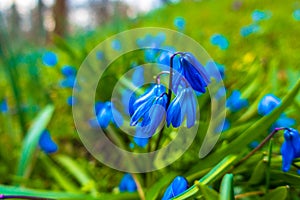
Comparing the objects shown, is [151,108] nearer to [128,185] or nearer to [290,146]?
[290,146]

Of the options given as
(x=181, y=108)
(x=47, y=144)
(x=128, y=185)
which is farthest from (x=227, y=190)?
(x=47, y=144)

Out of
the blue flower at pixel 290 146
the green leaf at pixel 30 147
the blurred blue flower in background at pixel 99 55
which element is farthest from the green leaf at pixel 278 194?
the blurred blue flower in background at pixel 99 55

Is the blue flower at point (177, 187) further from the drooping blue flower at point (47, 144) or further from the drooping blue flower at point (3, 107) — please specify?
the drooping blue flower at point (3, 107)

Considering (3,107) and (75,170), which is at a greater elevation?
(3,107)

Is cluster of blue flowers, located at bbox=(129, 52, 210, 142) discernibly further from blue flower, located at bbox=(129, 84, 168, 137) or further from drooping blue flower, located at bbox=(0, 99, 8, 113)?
drooping blue flower, located at bbox=(0, 99, 8, 113)

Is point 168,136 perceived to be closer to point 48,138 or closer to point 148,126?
point 148,126

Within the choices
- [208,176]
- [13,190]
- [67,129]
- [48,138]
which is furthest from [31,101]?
[208,176]
